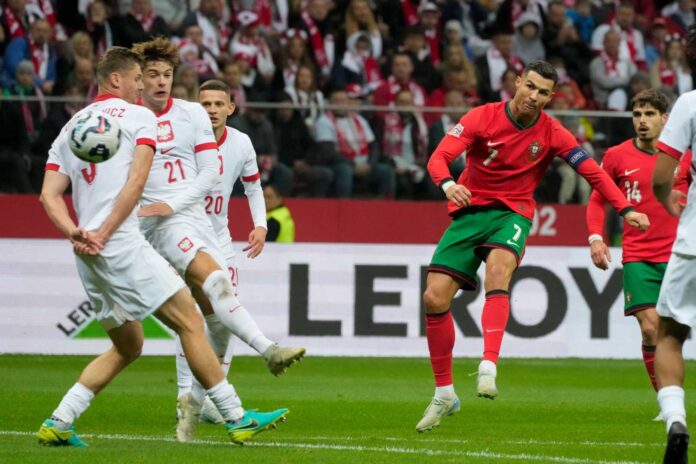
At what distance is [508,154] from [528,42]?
40.9ft

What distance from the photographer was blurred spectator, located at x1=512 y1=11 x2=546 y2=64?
22.0 meters

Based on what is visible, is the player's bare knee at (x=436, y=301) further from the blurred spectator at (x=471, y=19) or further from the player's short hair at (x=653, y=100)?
the blurred spectator at (x=471, y=19)

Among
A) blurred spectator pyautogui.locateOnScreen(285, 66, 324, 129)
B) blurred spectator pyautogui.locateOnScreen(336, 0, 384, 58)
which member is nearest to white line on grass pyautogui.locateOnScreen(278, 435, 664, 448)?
blurred spectator pyautogui.locateOnScreen(285, 66, 324, 129)

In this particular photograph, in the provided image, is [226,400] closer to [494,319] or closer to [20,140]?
[494,319]

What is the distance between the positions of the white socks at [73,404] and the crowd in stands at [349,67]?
30.6 feet

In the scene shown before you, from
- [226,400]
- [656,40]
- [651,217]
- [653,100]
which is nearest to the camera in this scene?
[226,400]

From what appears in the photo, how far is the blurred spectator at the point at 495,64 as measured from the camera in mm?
20828

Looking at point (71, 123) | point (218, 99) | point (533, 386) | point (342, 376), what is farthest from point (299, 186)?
point (71, 123)

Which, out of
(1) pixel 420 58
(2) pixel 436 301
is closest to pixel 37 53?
(1) pixel 420 58

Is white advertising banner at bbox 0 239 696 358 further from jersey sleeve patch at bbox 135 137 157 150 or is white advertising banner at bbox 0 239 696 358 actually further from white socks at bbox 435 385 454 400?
jersey sleeve patch at bbox 135 137 157 150

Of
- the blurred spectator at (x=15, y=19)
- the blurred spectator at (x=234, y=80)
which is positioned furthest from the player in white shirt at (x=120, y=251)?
the blurred spectator at (x=15, y=19)

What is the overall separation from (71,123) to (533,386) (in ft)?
22.6

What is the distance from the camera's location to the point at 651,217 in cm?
1105

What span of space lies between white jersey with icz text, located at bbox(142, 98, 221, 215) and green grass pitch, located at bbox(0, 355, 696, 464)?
1576 millimetres
